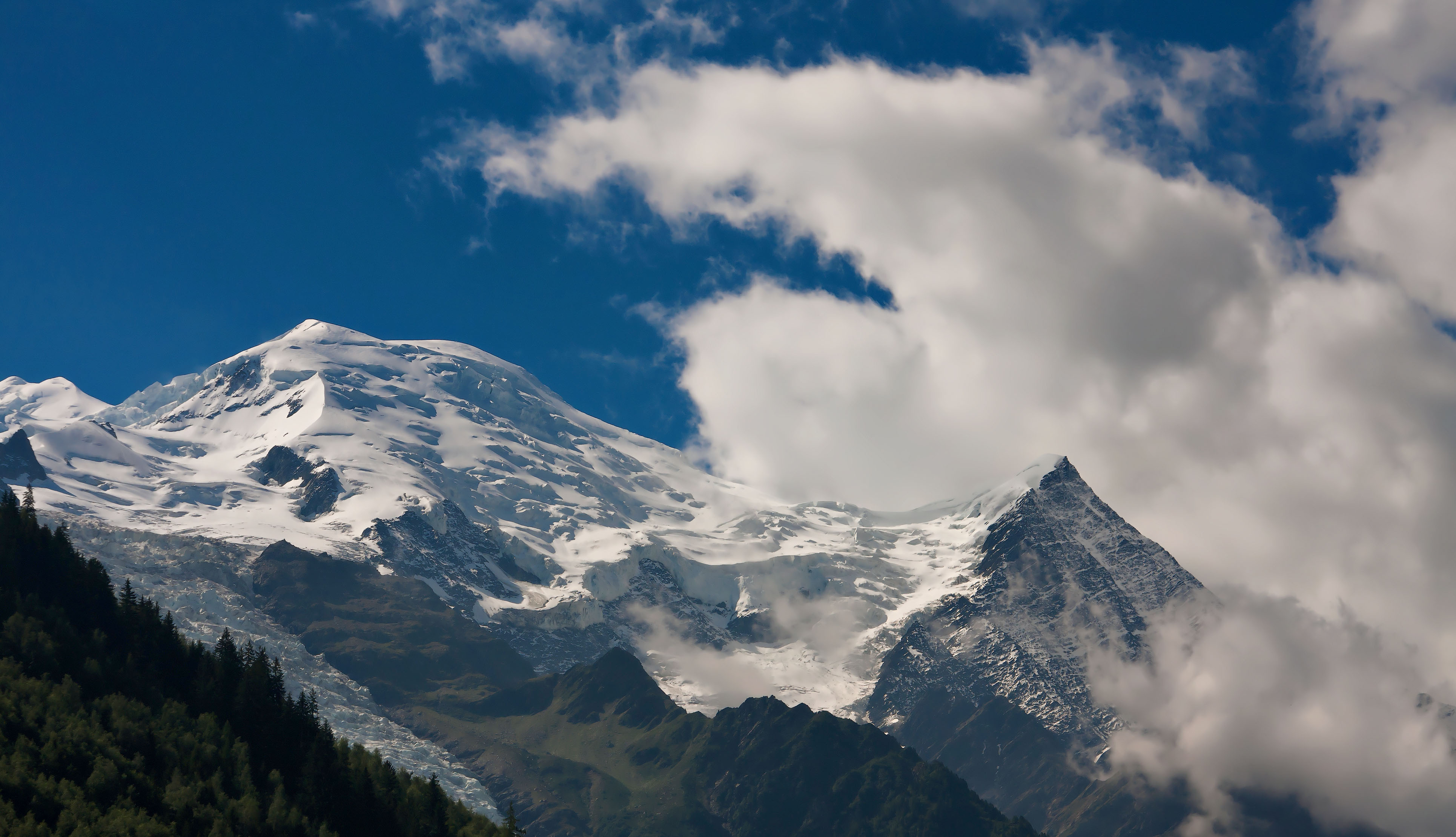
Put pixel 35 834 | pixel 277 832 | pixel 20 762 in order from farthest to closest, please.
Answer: pixel 277 832 → pixel 20 762 → pixel 35 834

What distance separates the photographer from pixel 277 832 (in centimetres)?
19950

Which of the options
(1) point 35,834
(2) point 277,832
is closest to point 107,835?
(1) point 35,834

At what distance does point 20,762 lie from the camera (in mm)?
183500

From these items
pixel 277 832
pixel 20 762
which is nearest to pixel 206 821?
pixel 277 832

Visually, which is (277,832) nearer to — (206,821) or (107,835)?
(206,821)

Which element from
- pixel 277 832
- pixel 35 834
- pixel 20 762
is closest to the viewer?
pixel 35 834

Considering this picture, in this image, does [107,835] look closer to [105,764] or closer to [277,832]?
[105,764]

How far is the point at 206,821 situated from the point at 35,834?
85.9 feet

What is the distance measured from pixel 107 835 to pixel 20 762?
19.1 m

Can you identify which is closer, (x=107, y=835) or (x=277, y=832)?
(x=107, y=835)

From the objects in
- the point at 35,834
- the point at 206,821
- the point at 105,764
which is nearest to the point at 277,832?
the point at 206,821

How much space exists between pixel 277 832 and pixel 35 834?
37.9 metres

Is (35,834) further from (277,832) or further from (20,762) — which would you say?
(277,832)

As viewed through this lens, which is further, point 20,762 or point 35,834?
point 20,762
